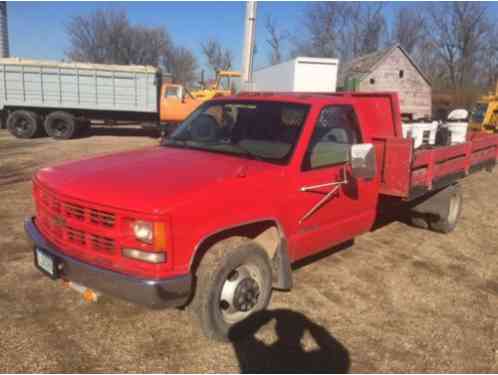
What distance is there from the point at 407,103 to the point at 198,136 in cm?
3648

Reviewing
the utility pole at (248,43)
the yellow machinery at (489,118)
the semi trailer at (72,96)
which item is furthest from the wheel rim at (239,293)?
the yellow machinery at (489,118)

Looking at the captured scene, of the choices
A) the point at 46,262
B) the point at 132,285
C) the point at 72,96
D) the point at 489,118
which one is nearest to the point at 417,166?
the point at 132,285

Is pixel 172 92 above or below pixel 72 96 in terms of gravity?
above

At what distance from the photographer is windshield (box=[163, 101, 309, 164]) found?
12.1 ft

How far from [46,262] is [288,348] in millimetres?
1942

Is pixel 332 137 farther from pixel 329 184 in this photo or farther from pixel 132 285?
pixel 132 285

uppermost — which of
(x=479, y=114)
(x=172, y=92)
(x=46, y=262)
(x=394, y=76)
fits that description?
(x=394, y=76)

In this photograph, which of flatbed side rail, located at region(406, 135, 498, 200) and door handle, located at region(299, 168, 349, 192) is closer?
door handle, located at region(299, 168, 349, 192)

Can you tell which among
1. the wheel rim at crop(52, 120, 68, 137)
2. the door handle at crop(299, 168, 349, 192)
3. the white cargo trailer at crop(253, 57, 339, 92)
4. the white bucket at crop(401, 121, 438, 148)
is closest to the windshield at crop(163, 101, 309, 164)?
the door handle at crop(299, 168, 349, 192)

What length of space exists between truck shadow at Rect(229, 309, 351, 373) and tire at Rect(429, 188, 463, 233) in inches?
137

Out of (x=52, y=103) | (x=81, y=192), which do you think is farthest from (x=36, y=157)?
(x=81, y=192)

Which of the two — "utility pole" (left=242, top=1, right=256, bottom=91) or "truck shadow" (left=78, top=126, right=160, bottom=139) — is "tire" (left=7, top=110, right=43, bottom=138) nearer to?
"truck shadow" (left=78, top=126, right=160, bottom=139)

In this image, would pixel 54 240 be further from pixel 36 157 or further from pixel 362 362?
pixel 36 157

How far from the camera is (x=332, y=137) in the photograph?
405 cm
